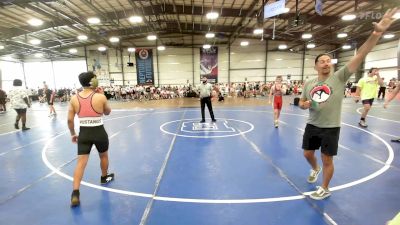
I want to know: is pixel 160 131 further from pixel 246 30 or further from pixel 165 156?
pixel 246 30

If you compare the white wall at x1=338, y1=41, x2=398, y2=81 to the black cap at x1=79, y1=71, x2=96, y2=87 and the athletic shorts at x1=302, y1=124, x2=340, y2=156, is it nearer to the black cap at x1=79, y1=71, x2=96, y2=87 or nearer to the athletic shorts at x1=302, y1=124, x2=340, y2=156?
the athletic shorts at x1=302, y1=124, x2=340, y2=156

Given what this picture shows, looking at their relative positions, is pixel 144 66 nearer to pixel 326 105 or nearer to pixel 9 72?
pixel 9 72

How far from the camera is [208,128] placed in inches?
346

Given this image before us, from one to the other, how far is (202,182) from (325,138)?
2087 mm

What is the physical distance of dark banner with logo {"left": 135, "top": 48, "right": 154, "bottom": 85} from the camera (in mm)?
32156

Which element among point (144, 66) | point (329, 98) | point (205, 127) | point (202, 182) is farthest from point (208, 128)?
point (144, 66)

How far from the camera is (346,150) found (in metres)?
5.91

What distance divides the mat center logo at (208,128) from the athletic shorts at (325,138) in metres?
4.11

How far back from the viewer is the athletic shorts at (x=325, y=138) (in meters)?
3.30

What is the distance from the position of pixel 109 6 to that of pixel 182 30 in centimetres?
1215

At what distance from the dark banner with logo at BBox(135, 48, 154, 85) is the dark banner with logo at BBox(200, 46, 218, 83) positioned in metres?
6.84

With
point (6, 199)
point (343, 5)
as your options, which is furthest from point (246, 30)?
point (6, 199)

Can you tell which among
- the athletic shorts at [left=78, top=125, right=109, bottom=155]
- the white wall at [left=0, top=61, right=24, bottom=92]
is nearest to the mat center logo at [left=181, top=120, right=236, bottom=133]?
the athletic shorts at [left=78, top=125, right=109, bottom=155]

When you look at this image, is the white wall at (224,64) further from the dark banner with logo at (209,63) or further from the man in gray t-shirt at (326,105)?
the man in gray t-shirt at (326,105)
